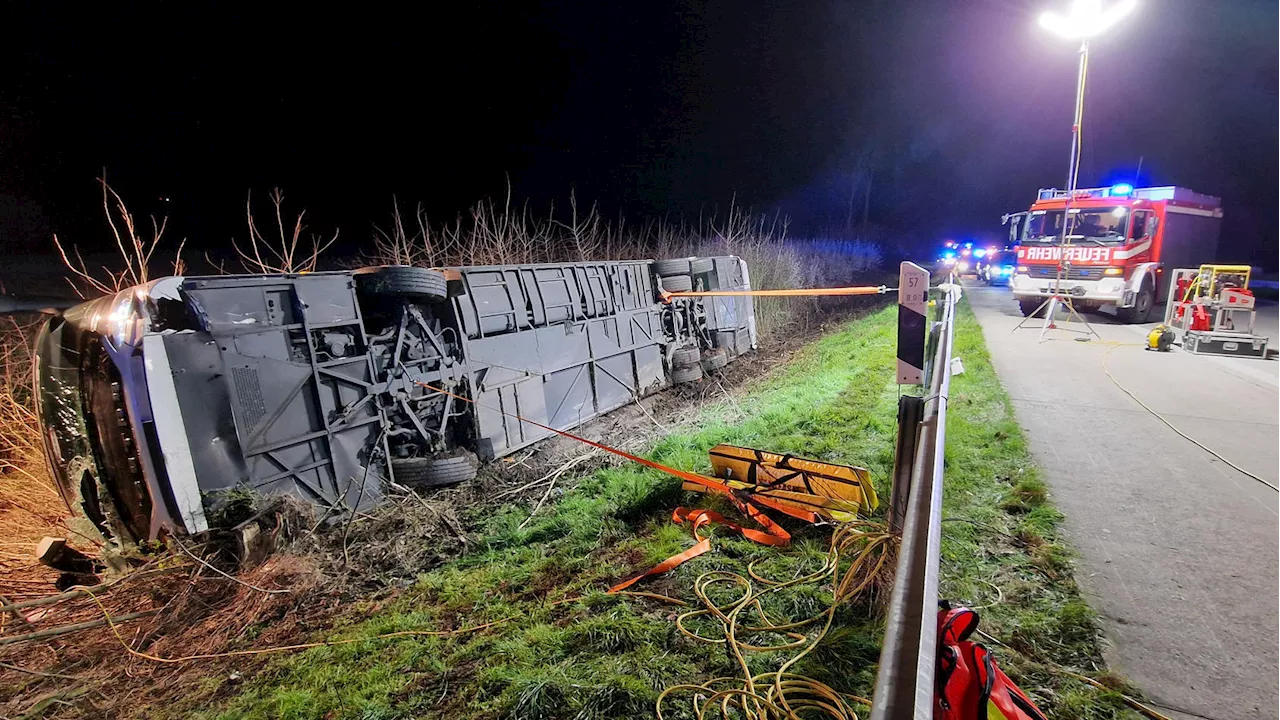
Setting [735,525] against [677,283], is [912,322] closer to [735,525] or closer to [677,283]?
[735,525]

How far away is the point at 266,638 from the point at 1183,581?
5364 mm

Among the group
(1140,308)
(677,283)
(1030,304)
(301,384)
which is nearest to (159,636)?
(301,384)

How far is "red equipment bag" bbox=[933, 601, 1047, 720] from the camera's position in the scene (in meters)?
1.69

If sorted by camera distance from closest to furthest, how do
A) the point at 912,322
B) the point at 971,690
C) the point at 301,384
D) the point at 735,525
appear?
the point at 971,690 → the point at 912,322 → the point at 735,525 → the point at 301,384

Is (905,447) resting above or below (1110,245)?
below

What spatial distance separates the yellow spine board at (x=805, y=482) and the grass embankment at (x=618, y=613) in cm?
24

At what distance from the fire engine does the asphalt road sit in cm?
563

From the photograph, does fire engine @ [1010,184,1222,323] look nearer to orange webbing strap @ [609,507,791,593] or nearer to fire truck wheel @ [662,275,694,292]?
fire truck wheel @ [662,275,694,292]

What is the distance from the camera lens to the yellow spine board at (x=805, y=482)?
149 inches

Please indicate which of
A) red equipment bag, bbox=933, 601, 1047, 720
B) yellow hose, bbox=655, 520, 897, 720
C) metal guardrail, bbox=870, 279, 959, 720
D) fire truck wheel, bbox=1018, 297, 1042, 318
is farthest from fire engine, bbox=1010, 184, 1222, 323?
red equipment bag, bbox=933, 601, 1047, 720

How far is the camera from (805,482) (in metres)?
3.96

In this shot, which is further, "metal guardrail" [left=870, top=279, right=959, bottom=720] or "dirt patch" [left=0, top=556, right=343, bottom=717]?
"dirt patch" [left=0, top=556, right=343, bottom=717]

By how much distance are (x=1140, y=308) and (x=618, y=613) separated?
47.8ft

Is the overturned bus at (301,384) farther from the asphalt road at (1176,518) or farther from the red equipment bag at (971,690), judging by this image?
the asphalt road at (1176,518)
